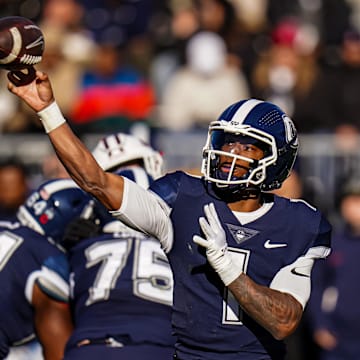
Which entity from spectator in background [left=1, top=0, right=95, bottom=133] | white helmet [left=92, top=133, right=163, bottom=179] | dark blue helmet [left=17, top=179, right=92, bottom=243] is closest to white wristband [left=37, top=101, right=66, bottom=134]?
dark blue helmet [left=17, top=179, right=92, bottom=243]

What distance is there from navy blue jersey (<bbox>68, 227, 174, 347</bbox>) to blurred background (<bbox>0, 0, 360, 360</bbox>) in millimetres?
3702

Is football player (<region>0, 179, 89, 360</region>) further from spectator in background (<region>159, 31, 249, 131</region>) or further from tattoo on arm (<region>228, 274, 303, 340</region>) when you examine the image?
spectator in background (<region>159, 31, 249, 131</region>)

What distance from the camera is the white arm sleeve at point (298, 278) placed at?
485 centimetres

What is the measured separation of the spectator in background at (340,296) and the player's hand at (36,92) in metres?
4.52

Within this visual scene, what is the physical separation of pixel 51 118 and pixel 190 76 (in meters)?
7.09

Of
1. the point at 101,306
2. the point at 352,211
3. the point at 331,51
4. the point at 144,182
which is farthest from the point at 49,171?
the point at 331,51

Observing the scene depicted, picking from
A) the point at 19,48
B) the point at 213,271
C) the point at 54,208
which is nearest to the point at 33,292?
the point at 54,208

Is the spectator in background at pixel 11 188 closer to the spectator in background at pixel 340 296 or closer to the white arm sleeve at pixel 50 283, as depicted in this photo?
the spectator in background at pixel 340 296

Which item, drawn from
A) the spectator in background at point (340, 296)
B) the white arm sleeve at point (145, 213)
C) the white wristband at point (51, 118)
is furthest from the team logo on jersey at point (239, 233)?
the spectator in background at point (340, 296)

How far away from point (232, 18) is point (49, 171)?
159 inches

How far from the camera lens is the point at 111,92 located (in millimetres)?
11352

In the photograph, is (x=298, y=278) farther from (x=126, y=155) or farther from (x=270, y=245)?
(x=126, y=155)

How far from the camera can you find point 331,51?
12.2 metres

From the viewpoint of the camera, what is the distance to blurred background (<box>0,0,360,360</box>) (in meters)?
10.3
